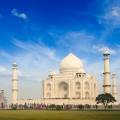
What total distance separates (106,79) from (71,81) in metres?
13.1

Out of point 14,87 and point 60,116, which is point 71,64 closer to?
point 14,87

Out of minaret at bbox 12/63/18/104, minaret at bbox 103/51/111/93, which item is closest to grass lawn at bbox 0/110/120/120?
minaret at bbox 103/51/111/93

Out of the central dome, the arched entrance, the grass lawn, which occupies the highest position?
the central dome

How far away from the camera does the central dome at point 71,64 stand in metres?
86.6

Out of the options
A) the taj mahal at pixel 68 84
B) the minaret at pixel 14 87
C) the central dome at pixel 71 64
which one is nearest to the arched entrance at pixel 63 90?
the taj mahal at pixel 68 84

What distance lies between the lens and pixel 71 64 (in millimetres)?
86562

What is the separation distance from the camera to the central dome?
86562mm

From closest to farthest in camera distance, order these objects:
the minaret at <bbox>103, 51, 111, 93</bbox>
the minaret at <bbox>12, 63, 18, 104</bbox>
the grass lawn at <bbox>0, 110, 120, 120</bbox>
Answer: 1. the grass lawn at <bbox>0, 110, 120, 120</bbox>
2. the minaret at <bbox>103, 51, 111, 93</bbox>
3. the minaret at <bbox>12, 63, 18, 104</bbox>

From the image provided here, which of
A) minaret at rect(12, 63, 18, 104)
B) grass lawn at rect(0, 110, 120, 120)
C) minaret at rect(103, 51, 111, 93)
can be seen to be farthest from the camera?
minaret at rect(12, 63, 18, 104)

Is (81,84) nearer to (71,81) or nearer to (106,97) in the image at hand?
(71,81)

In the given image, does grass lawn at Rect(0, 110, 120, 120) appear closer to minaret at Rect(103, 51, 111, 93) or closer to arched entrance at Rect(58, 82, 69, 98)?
minaret at Rect(103, 51, 111, 93)

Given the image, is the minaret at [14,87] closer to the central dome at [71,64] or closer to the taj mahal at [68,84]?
the taj mahal at [68,84]

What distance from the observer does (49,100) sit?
79062 mm

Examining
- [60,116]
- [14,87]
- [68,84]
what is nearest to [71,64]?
[68,84]
